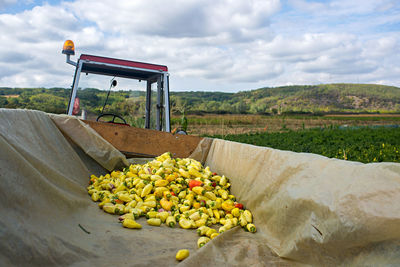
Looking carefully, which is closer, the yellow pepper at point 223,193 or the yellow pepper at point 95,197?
the yellow pepper at point 95,197

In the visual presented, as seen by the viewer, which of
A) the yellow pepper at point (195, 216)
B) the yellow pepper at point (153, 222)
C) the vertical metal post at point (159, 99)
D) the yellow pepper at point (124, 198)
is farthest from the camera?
the vertical metal post at point (159, 99)

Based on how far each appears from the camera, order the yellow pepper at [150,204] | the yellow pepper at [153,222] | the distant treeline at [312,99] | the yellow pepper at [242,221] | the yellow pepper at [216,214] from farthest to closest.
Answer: the distant treeline at [312,99], the yellow pepper at [150,204], the yellow pepper at [216,214], the yellow pepper at [153,222], the yellow pepper at [242,221]

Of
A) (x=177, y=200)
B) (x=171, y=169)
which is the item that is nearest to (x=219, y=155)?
(x=171, y=169)

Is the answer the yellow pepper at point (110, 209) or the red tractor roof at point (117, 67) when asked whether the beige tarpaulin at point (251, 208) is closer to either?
the yellow pepper at point (110, 209)

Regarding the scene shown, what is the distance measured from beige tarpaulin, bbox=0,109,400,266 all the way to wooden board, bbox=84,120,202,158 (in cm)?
113

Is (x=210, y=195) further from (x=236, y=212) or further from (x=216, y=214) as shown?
(x=236, y=212)

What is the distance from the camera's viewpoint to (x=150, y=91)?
6355mm

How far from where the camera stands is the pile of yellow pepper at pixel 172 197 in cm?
302

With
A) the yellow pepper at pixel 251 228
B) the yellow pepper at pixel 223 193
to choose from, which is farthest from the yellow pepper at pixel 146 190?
the yellow pepper at pixel 251 228

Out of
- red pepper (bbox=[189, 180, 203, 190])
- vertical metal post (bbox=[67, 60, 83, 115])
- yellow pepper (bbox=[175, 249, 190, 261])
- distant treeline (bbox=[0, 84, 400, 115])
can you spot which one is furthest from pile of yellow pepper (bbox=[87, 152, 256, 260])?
distant treeline (bbox=[0, 84, 400, 115])

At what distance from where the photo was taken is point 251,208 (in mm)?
3113

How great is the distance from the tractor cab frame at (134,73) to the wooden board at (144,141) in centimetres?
83

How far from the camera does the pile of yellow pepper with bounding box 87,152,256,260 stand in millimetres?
Result: 3016

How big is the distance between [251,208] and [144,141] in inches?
87.7
